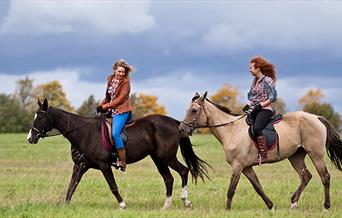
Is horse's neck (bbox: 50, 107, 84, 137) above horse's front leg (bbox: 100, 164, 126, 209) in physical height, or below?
above

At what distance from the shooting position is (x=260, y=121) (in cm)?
1116

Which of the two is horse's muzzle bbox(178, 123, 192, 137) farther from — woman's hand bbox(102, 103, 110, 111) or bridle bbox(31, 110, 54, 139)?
bridle bbox(31, 110, 54, 139)

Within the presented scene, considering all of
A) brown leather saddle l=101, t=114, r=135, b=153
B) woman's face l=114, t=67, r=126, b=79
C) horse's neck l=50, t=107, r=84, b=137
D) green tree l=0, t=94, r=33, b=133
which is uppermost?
green tree l=0, t=94, r=33, b=133

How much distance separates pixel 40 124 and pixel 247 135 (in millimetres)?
4039

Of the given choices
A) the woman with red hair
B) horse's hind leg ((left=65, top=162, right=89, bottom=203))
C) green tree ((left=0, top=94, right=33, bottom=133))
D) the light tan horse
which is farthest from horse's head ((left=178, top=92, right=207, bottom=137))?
green tree ((left=0, top=94, right=33, bottom=133))

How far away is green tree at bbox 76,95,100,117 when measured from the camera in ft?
265

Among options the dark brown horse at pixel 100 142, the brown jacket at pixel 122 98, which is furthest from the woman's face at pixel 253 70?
the brown jacket at pixel 122 98

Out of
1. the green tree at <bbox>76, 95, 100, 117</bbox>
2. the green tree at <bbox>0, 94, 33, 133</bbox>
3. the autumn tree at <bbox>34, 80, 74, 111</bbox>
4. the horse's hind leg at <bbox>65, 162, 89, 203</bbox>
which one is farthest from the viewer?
the autumn tree at <bbox>34, 80, 74, 111</bbox>

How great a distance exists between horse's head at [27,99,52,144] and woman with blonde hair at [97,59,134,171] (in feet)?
3.68

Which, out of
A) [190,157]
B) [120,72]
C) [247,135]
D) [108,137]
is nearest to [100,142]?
[108,137]

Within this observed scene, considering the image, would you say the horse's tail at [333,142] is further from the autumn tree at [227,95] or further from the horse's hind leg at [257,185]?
the autumn tree at [227,95]

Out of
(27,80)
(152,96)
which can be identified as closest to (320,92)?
(152,96)

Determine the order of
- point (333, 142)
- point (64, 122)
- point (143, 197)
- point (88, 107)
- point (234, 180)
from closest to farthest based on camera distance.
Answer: point (234, 180) → point (64, 122) → point (333, 142) → point (143, 197) → point (88, 107)

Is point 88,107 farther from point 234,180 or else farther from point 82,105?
point 234,180
